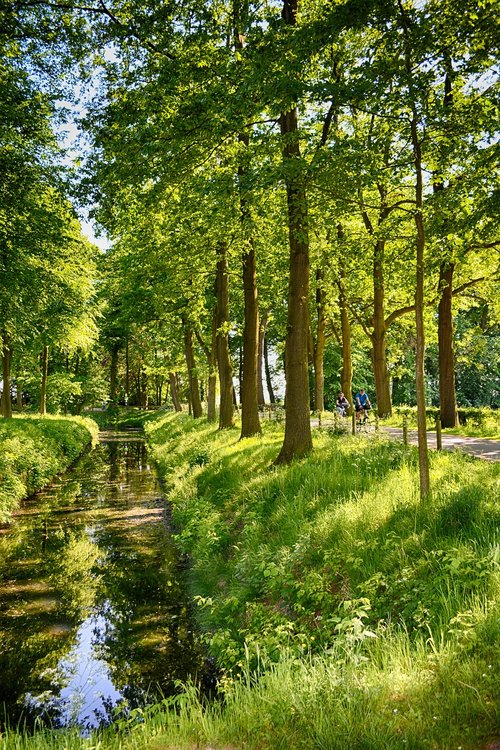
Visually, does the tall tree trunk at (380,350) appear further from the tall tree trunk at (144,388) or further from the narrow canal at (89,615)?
the tall tree trunk at (144,388)

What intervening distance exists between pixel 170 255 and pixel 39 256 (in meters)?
3.86

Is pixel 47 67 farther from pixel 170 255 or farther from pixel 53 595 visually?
pixel 53 595

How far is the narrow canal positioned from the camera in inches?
239

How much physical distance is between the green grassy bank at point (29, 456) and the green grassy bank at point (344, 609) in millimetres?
5434

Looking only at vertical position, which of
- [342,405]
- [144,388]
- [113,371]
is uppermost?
[113,371]

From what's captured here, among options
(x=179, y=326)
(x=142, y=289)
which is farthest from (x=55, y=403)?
(x=142, y=289)

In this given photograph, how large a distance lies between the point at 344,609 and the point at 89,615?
4.61 meters

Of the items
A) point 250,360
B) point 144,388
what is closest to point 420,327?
point 250,360

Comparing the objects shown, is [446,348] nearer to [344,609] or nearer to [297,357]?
[297,357]

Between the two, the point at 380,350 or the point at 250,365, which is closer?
the point at 250,365

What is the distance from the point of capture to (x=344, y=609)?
211 inches

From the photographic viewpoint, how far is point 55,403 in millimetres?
41000

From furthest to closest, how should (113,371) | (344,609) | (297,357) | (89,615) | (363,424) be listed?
(113,371) < (363,424) < (297,357) < (89,615) < (344,609)

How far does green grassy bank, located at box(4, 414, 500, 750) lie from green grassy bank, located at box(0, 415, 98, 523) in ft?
17.8
